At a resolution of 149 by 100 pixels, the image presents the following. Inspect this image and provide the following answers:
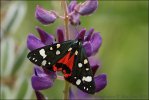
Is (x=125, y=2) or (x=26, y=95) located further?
(x=125, y=2)

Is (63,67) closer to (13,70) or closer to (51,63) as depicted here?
(51,63)

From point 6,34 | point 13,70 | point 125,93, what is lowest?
point 125,93

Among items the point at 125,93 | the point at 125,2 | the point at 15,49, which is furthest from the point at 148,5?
the point at 15,49

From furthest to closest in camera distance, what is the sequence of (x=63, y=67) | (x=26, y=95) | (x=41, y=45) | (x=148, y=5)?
(x=148, y=5) → (x=26, y=95) → (x=41, y=45) → (x=63, y=67)

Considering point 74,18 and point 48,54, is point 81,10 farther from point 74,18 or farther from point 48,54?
point 48,54

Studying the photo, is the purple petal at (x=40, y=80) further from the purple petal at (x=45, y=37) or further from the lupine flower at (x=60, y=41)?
the purple petal at (x=45, y=37)

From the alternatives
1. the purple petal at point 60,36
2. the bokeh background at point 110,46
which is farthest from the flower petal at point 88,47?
the bokeh background at point 110,46

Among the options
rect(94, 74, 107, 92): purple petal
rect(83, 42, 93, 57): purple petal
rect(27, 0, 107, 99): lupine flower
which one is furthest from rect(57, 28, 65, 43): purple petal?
rect(94, 74, 107, 92): purple petal
